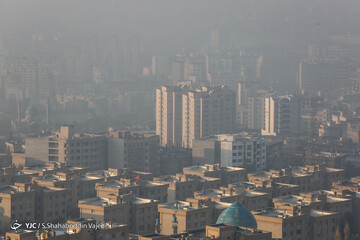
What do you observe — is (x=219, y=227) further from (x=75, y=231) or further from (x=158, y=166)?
(x=158, y=166)

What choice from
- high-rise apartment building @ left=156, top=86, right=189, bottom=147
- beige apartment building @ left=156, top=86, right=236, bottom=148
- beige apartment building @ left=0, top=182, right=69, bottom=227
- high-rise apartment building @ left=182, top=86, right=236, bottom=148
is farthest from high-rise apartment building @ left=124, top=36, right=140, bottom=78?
beige apartment building @ left=0, top=182, right=69, bottom=227

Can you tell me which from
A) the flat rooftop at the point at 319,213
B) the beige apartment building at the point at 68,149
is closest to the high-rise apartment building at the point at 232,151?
the beige apartment building at the point at 68,149

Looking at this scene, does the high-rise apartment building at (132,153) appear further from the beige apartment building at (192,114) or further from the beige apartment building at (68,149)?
the beige apartment building at (192,114)

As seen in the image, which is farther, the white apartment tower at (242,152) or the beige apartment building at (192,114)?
the beige apartment building at (192,114)

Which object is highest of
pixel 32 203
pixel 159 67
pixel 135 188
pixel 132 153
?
pixel 159 67

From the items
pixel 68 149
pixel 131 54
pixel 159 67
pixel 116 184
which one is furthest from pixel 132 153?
pixel 131 54

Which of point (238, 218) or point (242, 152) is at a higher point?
point (242, 152)

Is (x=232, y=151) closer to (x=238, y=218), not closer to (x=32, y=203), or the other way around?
(x=32, y=203)
